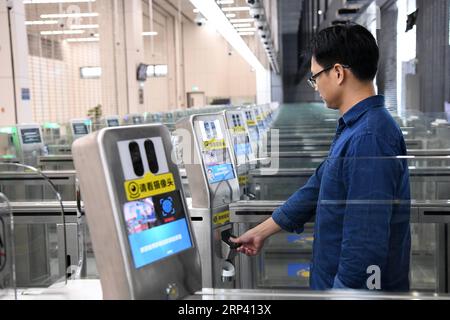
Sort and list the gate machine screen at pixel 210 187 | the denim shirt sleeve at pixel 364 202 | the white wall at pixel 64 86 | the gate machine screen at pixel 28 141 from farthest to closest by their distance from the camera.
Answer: the white wall at pixel 64 86
the gate machine screen at pixel 28 141
the gate machine screen at pixel 210 187
the denim shirt sleeve at pixel 364 202

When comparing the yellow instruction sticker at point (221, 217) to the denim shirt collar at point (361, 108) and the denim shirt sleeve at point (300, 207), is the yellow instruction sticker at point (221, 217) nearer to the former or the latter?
the denim shirt sleeve at point (300, 207)

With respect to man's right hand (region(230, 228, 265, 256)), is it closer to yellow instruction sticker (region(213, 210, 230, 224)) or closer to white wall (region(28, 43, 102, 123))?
yellow instruction sticker (region(213, 210, 230, 224))

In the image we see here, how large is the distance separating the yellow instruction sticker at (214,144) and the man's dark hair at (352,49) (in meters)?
0.98

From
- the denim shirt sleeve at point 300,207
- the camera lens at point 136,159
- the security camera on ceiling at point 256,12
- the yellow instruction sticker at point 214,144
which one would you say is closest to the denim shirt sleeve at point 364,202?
the denim shirt sleeve at point 300,207

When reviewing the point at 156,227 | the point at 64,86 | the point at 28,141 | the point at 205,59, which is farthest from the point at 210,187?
the point at 205,59

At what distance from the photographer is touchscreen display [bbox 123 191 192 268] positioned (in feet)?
4.16

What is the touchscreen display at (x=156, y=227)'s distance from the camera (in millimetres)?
1268

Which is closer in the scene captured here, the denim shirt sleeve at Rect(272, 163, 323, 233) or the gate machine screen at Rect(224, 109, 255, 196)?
the denim shirt sleeve at Rect(272, 163, 323, 233)

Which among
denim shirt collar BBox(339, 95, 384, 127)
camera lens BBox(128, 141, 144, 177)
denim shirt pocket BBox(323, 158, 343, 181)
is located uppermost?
denim shirt collar BBox(339, 95, 384, 127)

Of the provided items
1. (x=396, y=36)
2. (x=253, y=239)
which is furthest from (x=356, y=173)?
(x=396, y=36)

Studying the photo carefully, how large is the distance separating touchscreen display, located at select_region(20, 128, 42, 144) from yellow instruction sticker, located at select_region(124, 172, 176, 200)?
6.54 meters

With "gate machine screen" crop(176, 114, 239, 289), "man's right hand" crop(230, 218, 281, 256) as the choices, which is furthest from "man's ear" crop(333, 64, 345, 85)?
"gate machine screen" crop(176, 114, 239, 289)

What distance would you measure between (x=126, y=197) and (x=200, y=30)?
29.4m

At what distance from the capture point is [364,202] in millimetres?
1734
